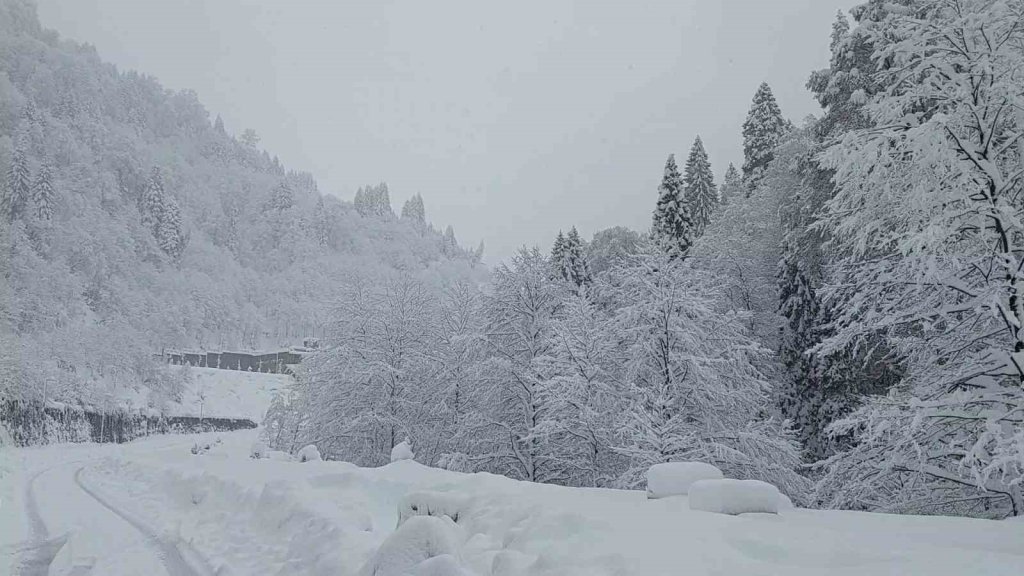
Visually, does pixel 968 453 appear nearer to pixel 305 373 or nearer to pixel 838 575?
pixel 838 575

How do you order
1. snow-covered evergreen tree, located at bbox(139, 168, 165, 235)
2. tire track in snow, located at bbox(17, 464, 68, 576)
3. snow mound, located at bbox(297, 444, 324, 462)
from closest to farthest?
tire track in snow, located at bbox(17, 464, 68, 576) < snow mound, located at bbox(297, 444, 324, 462) < snow-covered evergreen tree, located at bbox(139, 168, 165, 235)

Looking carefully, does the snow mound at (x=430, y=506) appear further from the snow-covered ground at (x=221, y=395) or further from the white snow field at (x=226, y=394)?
the white snow field at (x=226, y=394)

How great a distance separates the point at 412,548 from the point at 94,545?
22.4 feet

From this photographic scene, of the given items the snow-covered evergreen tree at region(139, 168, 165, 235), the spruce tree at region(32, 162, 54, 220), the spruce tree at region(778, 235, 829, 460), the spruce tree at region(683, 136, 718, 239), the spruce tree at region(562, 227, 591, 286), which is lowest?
the spruce tree at region(778, 235, 829, 460)

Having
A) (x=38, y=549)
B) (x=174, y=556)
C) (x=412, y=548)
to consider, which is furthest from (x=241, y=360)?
(x=412, y=548)

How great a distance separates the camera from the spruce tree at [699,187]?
48219mm

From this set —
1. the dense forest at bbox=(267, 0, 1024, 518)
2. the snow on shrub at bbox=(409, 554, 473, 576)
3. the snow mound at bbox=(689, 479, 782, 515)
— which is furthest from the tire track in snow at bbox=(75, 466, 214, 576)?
the dense forest at bbox=(267, 0, 1024, 518)

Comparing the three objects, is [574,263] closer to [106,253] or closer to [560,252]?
[560,252]

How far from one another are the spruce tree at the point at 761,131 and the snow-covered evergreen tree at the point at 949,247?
28.2 metres

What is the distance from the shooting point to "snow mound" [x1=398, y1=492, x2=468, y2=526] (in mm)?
8719

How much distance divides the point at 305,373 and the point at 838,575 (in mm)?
28820

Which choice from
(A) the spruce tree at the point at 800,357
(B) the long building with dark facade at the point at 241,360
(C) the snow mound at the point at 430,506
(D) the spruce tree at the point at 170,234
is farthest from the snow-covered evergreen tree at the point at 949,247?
(D) the spruce tree at the point at 170,234

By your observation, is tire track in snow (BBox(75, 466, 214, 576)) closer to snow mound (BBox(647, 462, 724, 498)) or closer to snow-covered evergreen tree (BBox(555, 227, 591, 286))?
snow mound (BBox(647, 462, 724, 498))

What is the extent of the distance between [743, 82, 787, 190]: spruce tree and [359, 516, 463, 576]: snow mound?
3631 cm
